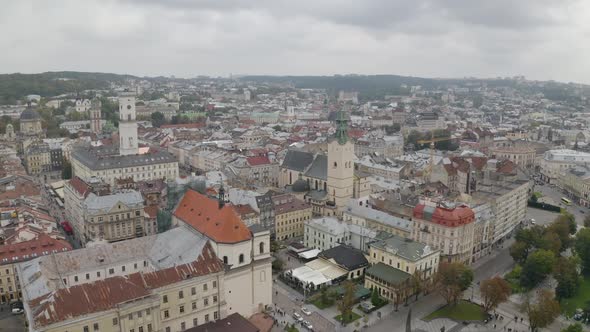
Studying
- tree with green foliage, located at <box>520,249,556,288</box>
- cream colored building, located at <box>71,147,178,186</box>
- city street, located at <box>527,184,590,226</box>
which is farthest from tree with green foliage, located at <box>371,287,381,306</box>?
cream colored building, located at <box>71,147,178,186</box>

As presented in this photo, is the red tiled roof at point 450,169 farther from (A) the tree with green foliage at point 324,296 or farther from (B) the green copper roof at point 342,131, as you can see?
(A) the tree with green foliage at point 324,296

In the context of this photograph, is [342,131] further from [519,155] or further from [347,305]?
[519,155]

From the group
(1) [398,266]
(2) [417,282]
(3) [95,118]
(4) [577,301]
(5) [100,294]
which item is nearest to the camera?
(5) [100,294]

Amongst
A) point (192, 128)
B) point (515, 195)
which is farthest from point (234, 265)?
point (192, 128)

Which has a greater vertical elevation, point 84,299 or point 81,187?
point 81,187

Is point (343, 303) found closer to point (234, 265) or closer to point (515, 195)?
point (234, 265)

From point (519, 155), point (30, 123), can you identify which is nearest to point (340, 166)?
point (519, 155)

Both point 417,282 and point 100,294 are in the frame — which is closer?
point 100,294
